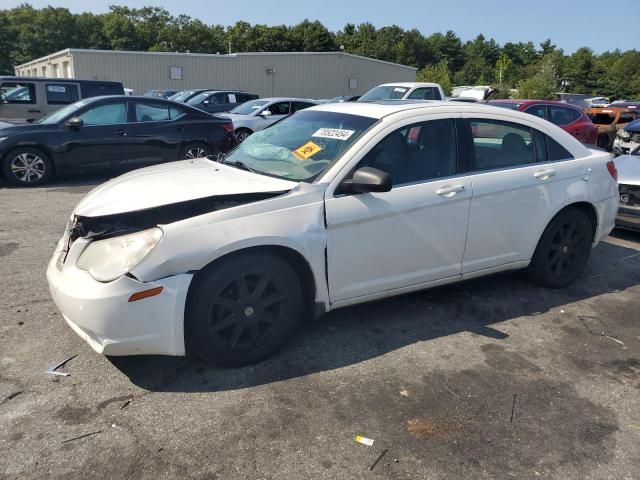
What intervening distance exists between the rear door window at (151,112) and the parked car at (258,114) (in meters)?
3.79

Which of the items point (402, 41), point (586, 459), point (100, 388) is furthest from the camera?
point (402, 41)

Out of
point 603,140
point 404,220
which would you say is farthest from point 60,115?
point 603,140

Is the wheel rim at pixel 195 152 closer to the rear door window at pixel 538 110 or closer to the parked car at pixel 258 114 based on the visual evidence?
the parked car at pixel 258 114

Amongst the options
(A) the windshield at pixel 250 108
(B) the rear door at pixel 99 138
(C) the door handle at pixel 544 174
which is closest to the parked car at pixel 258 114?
(A) the windshield at pixel 250 108

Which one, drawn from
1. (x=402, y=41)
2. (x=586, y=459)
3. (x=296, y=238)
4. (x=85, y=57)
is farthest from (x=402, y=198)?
(x=402, y=41)

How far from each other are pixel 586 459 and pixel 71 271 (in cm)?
296

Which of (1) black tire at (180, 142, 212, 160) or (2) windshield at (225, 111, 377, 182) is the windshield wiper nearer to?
(2) windshield at (225, 111, 377, 182)

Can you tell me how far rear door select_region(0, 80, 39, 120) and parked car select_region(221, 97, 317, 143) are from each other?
4574 millimetres

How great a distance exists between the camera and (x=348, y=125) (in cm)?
394

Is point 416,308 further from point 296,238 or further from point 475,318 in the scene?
point 296,238

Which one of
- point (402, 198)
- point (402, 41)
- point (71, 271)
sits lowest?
point (71, 271)

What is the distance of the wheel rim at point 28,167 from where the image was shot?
8.74 m

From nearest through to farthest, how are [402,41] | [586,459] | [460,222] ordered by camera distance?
[586,459], [460,222], [402,41]

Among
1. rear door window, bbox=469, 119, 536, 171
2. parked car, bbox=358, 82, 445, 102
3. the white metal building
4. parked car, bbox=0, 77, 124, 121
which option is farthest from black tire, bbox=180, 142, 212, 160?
the white metal building
